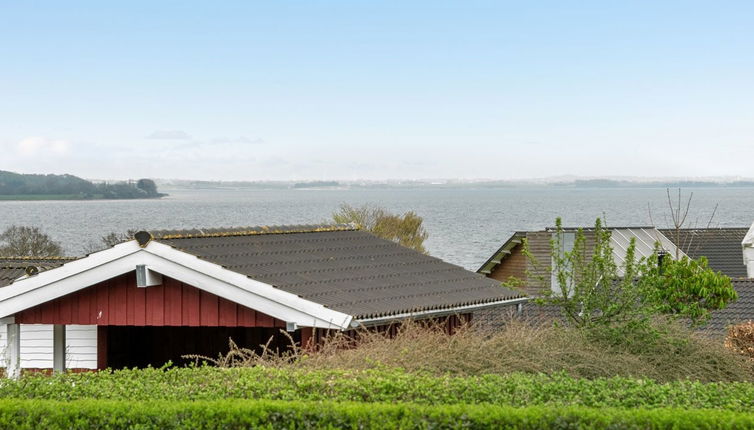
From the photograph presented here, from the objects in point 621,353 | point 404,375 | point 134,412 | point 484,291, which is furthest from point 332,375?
point 484,291

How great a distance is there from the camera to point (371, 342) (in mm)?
12977

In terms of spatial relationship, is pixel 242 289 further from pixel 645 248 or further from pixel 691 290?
pixel 645 248

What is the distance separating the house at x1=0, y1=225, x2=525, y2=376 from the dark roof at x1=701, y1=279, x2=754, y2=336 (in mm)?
7222

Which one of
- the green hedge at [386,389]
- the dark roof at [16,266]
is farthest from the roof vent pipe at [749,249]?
the green hedge at [386,389]

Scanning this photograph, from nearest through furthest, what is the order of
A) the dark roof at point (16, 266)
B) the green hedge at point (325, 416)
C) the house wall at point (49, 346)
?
the green hedge at point (325, 416), the house wall at point (49, 346), the dark roof at point (16, 266)

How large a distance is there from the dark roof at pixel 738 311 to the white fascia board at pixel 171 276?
10.8 meters

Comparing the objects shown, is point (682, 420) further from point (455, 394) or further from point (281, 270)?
point (281, 270)

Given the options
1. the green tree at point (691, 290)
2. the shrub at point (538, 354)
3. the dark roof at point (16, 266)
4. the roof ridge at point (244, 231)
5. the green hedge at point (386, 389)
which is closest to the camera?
the green hedge at point (386, 389)

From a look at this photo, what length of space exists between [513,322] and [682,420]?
186 inches

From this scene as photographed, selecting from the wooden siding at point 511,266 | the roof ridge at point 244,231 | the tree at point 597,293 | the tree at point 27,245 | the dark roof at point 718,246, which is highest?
the roof ridge at point 244,231

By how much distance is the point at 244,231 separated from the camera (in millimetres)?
A: 16391

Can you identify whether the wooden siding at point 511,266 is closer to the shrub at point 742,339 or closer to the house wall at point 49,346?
the shrub at point 742,339

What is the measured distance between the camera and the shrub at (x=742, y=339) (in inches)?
635

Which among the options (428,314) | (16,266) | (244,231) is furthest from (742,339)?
(16,266)
